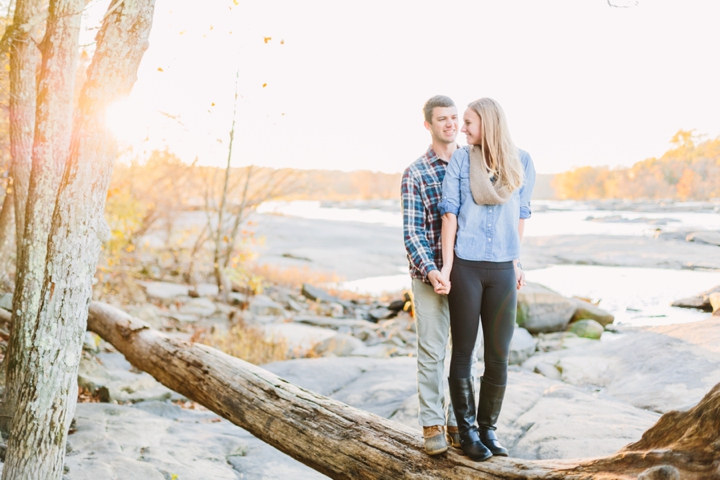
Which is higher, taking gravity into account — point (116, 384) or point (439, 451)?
point (439, 451)

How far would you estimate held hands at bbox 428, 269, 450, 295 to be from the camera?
10.1ft

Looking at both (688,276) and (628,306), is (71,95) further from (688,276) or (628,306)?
(688,276)

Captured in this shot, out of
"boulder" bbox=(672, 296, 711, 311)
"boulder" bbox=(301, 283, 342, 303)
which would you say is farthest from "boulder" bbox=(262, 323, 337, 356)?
"boulder" bbox=(672, 296, 711, 311)

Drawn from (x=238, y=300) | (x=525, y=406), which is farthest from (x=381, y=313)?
(x=525, y=406)

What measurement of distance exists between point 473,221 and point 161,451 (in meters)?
3.29

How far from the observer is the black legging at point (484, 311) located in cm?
313

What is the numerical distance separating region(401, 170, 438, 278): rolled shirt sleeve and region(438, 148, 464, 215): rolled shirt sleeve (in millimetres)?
210

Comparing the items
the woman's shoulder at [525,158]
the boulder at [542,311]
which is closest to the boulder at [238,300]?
the boulder at [542,311]

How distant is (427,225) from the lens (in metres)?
3.40

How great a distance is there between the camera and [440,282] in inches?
121

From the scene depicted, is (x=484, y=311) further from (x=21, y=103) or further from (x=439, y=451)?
(x=21, y=103)

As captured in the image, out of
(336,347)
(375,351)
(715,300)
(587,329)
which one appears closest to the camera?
(336,347)

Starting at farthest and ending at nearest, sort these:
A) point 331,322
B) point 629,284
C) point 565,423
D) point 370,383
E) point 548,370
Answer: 1. point 629,284
2. point 331,322
3. point 548,370
4. point 370,383
5. point 565,423

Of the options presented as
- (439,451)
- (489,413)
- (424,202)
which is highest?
(424,202)
